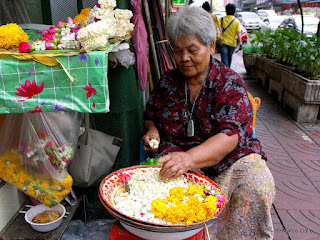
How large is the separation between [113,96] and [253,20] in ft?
64.7

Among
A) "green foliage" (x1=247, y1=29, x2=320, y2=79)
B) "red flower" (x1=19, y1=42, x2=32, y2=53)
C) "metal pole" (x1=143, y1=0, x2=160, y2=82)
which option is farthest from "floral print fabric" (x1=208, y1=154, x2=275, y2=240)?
"green foliage" (x1=247, y1=29, x2=320, y2=79)

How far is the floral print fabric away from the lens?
187cm

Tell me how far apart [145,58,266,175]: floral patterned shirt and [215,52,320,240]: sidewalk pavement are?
1.00 metres

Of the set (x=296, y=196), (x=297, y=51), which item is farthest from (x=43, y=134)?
(x=297, y=51)

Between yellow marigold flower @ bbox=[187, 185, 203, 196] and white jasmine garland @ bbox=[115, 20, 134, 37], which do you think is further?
white jasmine garland @ bbox=[115, 20, 134, 37]

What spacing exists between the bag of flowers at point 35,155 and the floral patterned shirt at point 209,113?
71cm

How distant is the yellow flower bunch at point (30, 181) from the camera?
195 centimetres

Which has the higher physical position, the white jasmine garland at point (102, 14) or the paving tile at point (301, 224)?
the white jasmine garland at point (102, 14)

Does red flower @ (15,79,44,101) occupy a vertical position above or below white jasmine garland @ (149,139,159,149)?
above

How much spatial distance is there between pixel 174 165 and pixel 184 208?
298mm

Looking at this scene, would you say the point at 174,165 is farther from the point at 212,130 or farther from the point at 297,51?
the point at 297,51

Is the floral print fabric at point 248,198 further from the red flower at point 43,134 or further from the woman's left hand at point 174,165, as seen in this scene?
the red flower at point 43,134

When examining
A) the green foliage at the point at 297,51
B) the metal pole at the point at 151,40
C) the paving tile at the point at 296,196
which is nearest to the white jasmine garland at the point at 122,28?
the metal pole at the point at 151,40

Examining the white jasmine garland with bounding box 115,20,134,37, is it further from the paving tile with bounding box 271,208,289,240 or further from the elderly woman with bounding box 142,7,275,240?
the paving tile with bounding box 271,208,289,240
